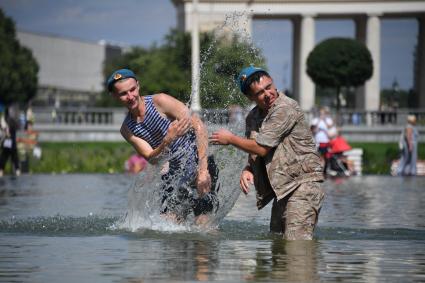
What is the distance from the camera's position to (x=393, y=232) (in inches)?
Answer: 530

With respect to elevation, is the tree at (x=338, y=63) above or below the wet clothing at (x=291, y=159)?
above

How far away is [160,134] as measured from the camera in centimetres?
1197

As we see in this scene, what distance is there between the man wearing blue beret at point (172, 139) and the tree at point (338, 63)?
55477 millimetres

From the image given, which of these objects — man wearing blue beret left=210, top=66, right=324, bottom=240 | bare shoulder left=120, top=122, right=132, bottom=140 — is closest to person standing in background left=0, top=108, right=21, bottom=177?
bare shoulder left=120, top=122, right=132, bottom=140

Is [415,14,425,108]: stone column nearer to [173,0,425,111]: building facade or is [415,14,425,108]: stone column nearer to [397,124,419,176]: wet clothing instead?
[173,0,425,111]: building facade

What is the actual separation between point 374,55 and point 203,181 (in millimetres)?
89548

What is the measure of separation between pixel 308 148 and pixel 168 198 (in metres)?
1.61

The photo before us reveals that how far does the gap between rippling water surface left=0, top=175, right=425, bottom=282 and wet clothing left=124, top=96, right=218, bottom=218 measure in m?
0.29

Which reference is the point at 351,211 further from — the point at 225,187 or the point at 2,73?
the point at 2,73

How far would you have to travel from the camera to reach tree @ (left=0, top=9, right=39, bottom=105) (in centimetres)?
8519

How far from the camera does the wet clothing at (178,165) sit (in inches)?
464

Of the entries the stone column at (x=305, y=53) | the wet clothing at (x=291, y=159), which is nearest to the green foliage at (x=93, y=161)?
the wet clothing at (x=291, y=159)

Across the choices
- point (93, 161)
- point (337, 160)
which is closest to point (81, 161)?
point (93, 161)

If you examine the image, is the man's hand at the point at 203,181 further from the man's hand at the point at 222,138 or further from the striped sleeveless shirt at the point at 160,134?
the man's hand at the point at 222,138
